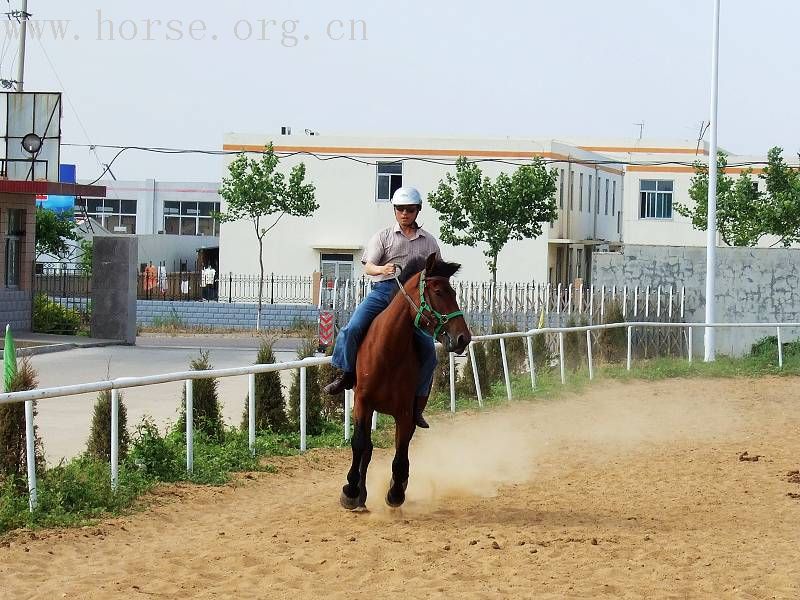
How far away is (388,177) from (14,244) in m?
20.1

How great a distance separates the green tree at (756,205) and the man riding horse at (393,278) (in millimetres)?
37637

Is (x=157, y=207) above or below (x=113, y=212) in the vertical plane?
above

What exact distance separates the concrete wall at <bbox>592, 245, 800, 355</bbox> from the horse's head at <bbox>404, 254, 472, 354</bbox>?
21973 millimetres

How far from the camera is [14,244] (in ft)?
110

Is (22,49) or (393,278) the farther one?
(22,49)

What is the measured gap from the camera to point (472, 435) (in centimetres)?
1518

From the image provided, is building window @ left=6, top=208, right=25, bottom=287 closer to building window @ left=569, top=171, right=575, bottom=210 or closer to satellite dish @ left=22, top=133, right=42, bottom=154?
satellite dish @ left=22, top=133, right=42, bottom=154

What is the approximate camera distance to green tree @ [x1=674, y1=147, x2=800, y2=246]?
4641 centimetres

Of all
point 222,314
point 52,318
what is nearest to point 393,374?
point 52,318

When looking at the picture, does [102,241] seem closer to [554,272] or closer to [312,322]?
[312,322]

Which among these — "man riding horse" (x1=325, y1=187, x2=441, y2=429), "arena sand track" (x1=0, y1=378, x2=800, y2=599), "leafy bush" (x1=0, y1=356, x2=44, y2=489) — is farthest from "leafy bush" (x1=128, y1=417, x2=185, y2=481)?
"man riding horse" (x1=325, y1=187, x2=441, y2=429)

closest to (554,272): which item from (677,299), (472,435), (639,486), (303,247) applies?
(303,247)

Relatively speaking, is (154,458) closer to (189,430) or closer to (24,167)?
(189,430)

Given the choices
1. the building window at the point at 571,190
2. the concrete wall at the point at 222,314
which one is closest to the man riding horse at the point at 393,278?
the concrete wall at the point at 222,314
